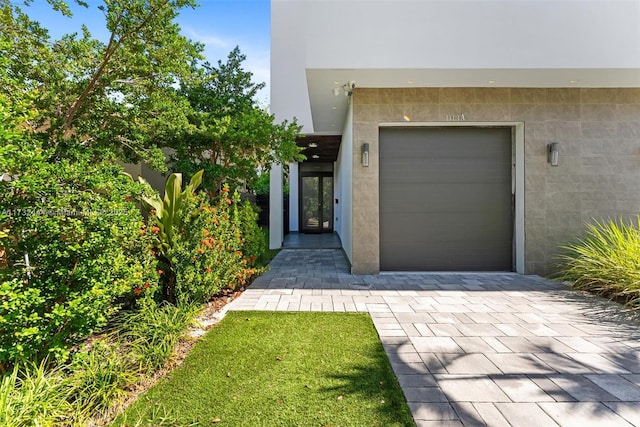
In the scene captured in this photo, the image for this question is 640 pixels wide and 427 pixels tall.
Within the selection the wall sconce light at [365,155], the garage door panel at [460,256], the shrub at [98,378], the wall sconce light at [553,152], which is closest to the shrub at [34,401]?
the shrub at [98,378]

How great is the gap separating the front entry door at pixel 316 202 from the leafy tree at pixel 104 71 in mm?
10620

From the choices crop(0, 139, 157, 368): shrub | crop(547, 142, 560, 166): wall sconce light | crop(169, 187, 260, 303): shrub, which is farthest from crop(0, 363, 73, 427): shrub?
crop(547, 142, 560, 166): wall sconce light

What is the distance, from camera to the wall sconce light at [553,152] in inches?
234

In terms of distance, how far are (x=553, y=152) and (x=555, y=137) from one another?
317 millimetres

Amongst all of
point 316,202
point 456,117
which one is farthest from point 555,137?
point 316,202

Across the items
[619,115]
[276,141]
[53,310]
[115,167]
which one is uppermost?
[619,115]

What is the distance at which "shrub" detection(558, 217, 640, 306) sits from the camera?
434 cm

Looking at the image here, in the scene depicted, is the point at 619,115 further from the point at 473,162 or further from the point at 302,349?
the point at 302,349

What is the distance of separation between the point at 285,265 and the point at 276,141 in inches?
107

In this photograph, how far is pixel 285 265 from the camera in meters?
7.30

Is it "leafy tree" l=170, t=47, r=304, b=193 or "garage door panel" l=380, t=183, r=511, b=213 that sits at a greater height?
"leafy tree" l=170, t=47, r=304, b=193

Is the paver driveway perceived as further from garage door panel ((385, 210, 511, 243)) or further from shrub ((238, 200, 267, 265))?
garage door panel ((385, 210, 511, 243))

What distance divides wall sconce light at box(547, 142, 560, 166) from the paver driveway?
2.14 metres

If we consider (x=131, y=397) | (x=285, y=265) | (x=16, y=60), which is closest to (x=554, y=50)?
(x=285, y=265)
